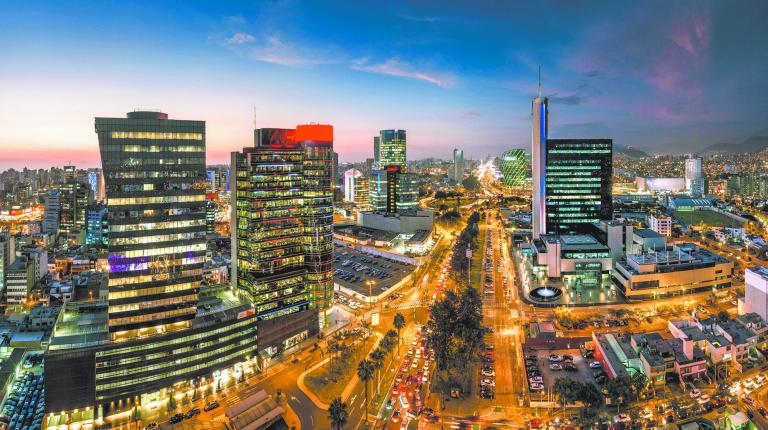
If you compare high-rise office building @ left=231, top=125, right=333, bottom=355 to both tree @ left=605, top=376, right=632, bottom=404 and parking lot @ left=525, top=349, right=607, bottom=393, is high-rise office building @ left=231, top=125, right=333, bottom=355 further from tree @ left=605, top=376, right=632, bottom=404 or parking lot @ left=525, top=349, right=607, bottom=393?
tree @ left=605, top=376, right=632, bottom=404

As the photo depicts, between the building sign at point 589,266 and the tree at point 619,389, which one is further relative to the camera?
the building sign at point 589,266

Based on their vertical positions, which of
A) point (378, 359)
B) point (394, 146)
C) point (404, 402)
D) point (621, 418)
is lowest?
point (404, 402)

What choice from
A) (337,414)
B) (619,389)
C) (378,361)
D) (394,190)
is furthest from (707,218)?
(337,414)

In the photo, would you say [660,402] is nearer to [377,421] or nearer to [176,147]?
[377,421]

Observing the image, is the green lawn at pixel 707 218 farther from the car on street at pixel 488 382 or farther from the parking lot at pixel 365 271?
the car on street at pixel 488 382

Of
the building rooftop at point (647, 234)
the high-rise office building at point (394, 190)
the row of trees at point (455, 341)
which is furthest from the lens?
the high-rise office building at point (394, 190)

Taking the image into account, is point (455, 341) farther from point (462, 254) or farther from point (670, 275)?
point (670, 275)

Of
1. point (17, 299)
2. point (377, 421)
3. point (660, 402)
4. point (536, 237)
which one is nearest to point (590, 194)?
point (536, 237)

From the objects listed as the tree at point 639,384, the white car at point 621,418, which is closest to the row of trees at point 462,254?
the tree at point 639,384
